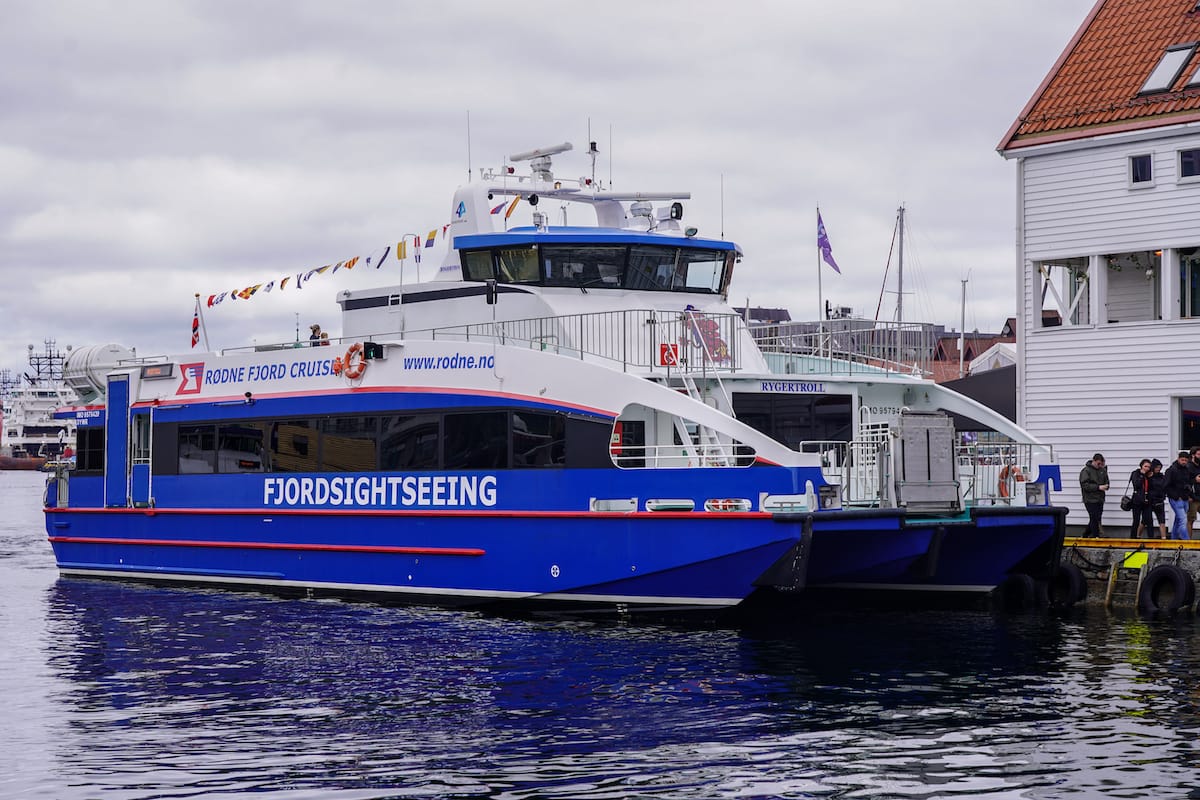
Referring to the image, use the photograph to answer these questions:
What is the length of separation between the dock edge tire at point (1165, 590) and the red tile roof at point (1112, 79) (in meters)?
7.40

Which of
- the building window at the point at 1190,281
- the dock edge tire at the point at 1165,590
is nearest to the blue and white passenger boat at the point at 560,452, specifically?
the dock edge tire at the point at 1165,590

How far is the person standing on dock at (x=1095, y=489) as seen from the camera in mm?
18609

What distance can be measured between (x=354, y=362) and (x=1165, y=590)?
9.82m

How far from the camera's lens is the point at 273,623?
16172mm

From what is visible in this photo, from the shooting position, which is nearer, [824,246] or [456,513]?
[456,513]

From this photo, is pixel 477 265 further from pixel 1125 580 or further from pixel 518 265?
pixel 1125 580

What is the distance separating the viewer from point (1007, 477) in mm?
16344

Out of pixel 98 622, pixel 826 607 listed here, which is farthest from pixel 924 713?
pixel 98 622

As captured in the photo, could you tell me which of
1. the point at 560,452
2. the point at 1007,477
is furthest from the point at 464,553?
the point at 1007,477

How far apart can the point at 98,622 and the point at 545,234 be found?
275 inches

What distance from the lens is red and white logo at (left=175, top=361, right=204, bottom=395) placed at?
2002cm

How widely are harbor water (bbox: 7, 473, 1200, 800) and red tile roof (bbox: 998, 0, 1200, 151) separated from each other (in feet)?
26.8

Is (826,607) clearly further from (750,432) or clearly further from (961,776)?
(961,776)

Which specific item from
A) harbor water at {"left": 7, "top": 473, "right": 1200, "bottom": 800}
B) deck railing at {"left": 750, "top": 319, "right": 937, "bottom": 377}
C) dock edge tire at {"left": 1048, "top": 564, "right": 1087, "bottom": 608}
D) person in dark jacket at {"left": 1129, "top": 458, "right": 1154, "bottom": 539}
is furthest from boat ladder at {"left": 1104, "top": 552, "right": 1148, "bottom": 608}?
deck railing at {"left": 750, "top": 319, "right": 937, "bottom": 377}
